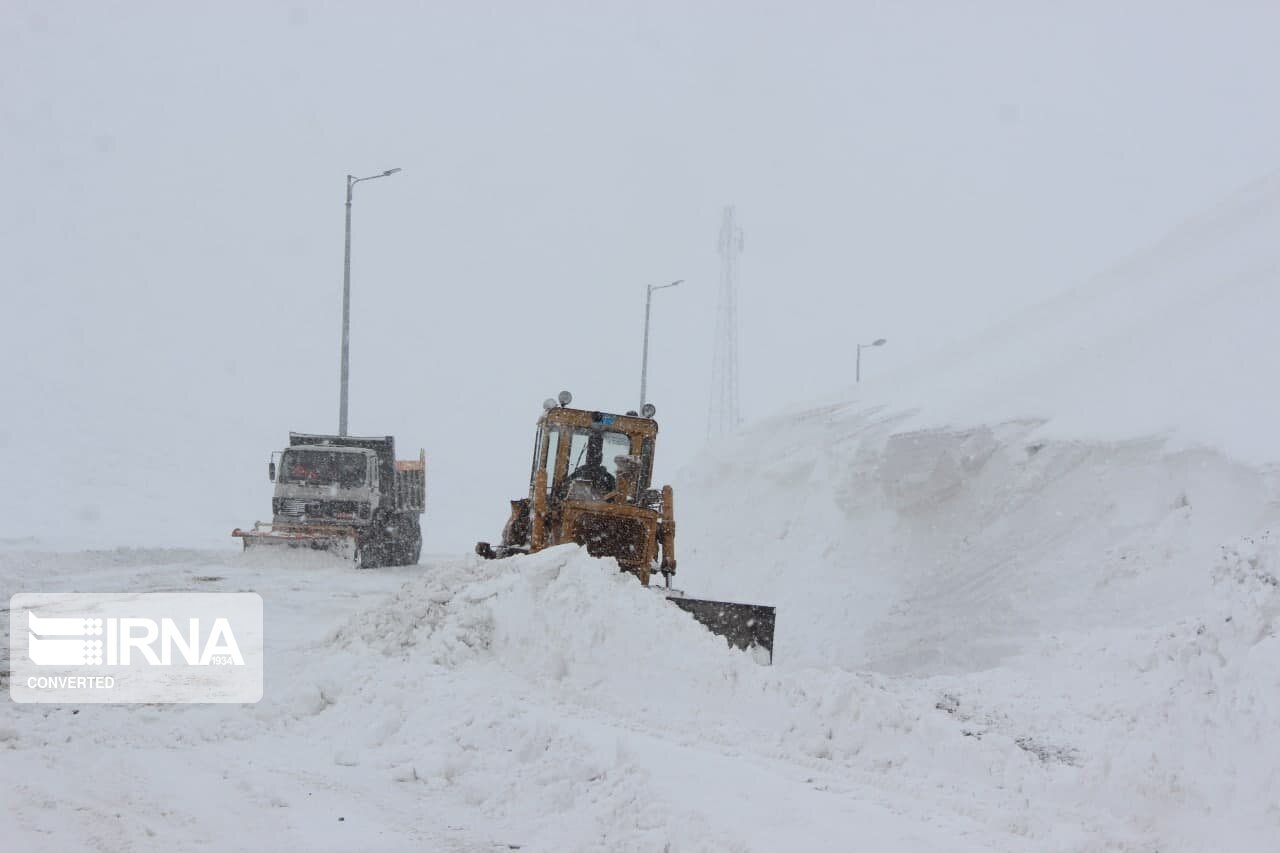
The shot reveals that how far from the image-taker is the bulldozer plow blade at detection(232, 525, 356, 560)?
73.4 feet

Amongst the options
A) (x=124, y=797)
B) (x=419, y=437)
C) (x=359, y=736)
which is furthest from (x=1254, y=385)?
(x=419, y=437)

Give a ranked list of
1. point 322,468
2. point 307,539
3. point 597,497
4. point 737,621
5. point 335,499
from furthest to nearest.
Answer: point 322,468, point 335,499, point 307,539, point 597,497, point 737,621

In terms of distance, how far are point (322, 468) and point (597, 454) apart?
11448mm

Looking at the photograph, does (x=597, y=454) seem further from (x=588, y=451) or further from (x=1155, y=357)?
(x=1155, y=357)

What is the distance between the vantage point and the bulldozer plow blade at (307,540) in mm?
22359

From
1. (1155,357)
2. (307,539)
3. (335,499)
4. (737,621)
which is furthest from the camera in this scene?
(335,499)

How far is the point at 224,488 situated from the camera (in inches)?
2154

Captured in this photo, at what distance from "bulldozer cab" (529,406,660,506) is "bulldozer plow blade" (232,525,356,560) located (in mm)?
9539

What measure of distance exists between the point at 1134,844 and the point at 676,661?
3.96m

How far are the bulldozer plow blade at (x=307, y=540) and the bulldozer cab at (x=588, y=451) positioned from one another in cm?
954

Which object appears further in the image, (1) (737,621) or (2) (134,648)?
(2) (134,648)

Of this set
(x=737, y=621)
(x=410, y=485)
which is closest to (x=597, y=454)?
(x=737, y=621)

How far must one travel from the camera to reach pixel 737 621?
11703mm

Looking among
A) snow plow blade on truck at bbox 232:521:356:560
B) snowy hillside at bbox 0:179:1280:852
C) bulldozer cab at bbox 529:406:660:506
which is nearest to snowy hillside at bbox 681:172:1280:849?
snowy hillside at bbox 0:179:1280:852
